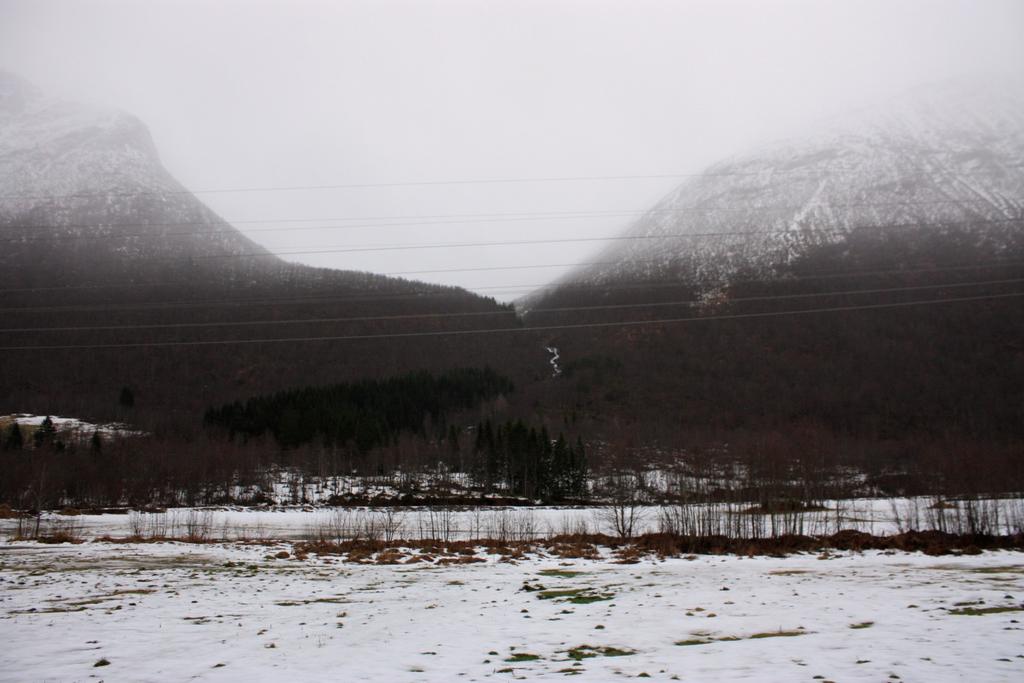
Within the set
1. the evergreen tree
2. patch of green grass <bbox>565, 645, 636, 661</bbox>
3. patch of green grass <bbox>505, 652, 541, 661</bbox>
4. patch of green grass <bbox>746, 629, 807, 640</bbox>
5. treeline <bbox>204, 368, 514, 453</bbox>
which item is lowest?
patch of green grass <bbox>746, 629, 807, 640</bbox>

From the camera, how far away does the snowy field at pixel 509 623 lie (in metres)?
13.4

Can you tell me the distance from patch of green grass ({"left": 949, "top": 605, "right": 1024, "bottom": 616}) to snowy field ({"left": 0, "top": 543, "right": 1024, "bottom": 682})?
6.3 inches

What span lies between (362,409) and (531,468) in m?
60.8

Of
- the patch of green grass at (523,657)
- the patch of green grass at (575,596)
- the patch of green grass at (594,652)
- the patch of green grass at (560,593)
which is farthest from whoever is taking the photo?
the patch of green grass at (560,593)

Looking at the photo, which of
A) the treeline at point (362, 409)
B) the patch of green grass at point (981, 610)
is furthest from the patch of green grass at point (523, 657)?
the treeline at point (362, 409)

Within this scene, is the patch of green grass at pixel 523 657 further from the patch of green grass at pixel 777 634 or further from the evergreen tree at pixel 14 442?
the evergreen tree at pixel 14 442

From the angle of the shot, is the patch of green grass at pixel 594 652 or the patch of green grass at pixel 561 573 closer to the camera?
the patch of green grass at pixel 594 652

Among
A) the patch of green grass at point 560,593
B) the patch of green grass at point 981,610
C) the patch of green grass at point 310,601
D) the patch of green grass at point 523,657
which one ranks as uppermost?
the patch of green grass at point 523,657

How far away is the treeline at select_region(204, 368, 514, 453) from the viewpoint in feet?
456

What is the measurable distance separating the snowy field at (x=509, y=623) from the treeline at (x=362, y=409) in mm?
104711

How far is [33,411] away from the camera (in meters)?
177

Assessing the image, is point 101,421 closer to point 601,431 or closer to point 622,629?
point 601,431

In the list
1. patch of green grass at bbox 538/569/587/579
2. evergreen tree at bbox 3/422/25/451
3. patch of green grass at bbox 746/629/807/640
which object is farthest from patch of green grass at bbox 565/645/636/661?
evergreen tree at bbox 3/422/25/451

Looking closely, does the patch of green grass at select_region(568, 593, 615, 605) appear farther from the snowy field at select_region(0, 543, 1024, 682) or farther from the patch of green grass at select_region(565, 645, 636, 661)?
the patch of green grass at select_region(565, 645, 636, 661)
